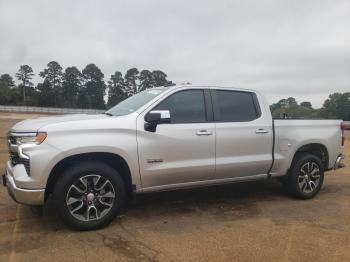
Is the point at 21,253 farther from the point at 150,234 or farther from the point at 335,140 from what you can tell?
the point at 335,140

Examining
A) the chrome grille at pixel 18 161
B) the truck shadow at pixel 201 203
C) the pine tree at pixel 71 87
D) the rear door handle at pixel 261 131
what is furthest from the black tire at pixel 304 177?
→ the pine tree at pixel 71 87

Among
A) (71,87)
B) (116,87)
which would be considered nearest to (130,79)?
(116,87)

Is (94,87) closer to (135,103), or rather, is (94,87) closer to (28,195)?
(135,103)

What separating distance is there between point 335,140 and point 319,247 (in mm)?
3190

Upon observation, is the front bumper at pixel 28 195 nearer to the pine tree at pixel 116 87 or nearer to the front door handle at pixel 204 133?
the front door handle at pixel 204 133

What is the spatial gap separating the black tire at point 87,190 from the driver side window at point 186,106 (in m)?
1.16

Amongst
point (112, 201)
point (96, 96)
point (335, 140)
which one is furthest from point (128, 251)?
point (96, 96)

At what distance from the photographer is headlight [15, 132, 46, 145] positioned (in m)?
4.80

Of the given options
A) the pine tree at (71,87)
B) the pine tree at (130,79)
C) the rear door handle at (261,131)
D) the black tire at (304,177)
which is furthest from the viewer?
the pine tree at (71,87)

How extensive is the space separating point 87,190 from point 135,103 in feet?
5.17

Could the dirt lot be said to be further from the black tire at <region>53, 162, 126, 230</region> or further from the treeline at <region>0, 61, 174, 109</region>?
the treeline at <region>0, 61, 174, 109</region>

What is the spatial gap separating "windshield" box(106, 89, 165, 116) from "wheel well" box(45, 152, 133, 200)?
709mm

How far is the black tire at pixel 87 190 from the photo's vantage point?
15.9 feet

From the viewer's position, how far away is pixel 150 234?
4980mm
